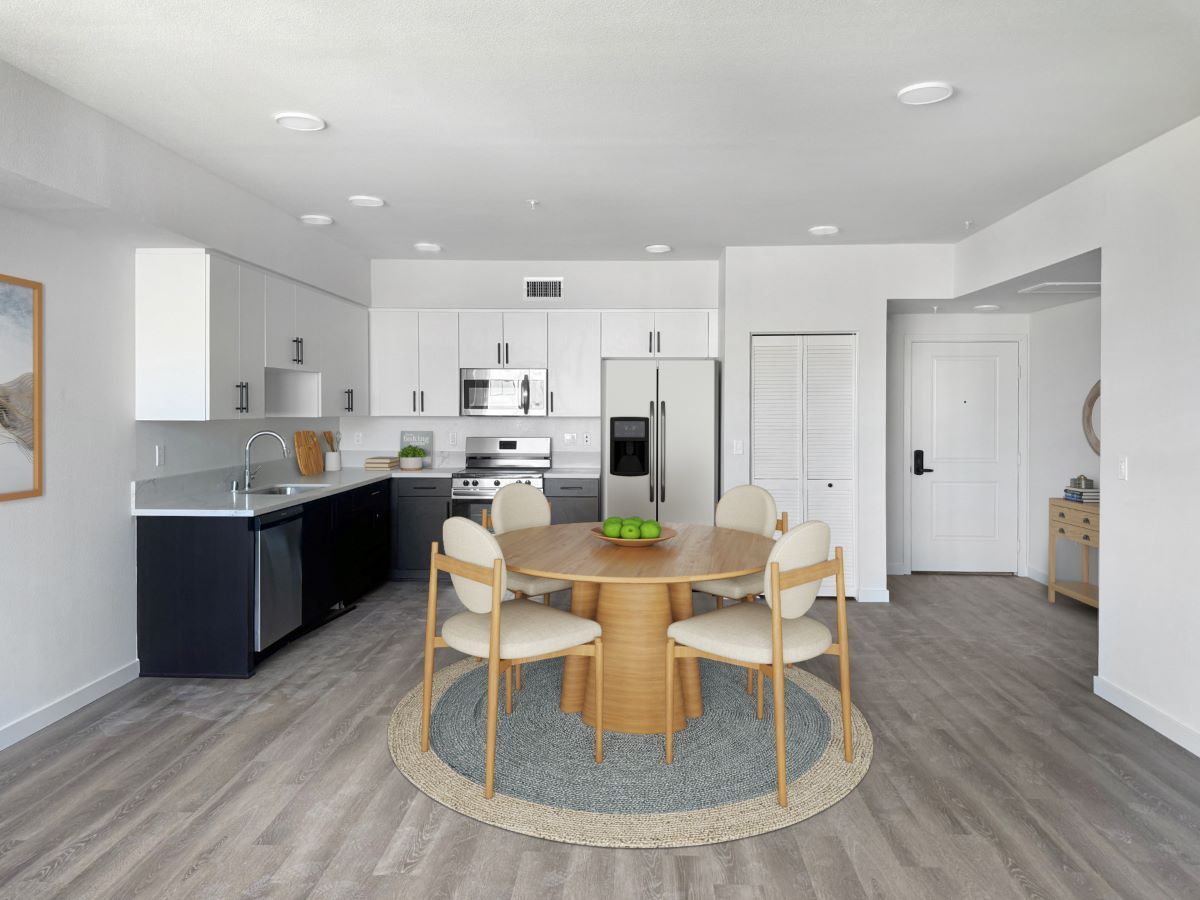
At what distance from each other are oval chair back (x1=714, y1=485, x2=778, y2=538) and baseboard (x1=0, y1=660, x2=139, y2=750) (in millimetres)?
3004

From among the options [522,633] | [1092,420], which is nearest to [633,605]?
[522,633]

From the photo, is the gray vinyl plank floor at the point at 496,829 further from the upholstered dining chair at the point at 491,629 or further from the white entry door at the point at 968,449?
the white entry door at the point at 968,449

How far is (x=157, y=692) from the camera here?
3.59 metres

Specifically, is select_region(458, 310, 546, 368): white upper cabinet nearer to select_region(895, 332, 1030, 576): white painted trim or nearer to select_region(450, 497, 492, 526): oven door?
select_region(450, 497, 492, 526): oven door

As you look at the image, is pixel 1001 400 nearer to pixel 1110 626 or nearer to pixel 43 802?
pixel 1110 626

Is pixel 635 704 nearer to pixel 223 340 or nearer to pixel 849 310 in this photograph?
pixel 223 340

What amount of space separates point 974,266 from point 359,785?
4.66m

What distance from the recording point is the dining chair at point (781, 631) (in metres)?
2.61

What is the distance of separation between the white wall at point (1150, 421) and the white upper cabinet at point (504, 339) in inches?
141

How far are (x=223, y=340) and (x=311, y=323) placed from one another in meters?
1.12

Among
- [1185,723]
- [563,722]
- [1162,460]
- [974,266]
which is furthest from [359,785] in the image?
[974,266]

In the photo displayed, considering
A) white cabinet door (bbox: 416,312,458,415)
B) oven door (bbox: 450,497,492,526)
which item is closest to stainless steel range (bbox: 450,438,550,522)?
oven door (bbox: 450,497,492,526)

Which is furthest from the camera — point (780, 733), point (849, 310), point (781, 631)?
point (849, 310)

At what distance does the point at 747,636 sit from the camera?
278 centimetres
